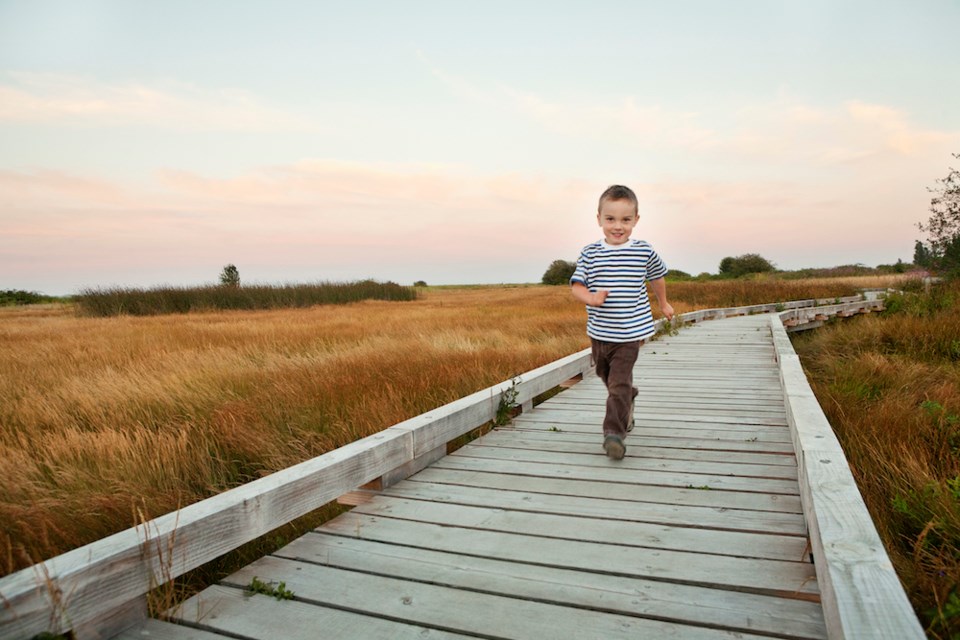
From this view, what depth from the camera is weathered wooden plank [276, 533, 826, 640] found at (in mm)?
1942

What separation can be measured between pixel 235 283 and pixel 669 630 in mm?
32181

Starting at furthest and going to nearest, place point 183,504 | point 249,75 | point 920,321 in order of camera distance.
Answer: point 249,75 → point 920,321 → point 183,504

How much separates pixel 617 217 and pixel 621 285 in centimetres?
46

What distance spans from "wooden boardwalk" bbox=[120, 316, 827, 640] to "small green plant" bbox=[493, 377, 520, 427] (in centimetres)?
47

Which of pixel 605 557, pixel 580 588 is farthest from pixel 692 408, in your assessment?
pixel 580 588

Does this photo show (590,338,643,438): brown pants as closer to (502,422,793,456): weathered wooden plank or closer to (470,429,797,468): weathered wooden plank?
(470,429,797,468): weathered wooden plank

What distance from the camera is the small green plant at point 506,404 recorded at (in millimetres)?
4828

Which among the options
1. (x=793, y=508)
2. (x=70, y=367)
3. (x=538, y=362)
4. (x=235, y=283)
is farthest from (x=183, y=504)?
(x=235, y=283)

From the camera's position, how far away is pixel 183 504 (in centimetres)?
337

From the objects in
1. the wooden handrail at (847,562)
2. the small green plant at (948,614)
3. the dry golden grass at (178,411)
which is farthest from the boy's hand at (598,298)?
the small green plant at (948,614)

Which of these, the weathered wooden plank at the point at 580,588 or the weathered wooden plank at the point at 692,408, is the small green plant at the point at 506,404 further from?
the weathered wooden plank at the point at 580,588

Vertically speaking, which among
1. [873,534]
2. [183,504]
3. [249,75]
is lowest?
[183,504]

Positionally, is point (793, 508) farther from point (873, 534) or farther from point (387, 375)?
point (387, 375)

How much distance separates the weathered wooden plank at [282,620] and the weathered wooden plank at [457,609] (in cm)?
4
